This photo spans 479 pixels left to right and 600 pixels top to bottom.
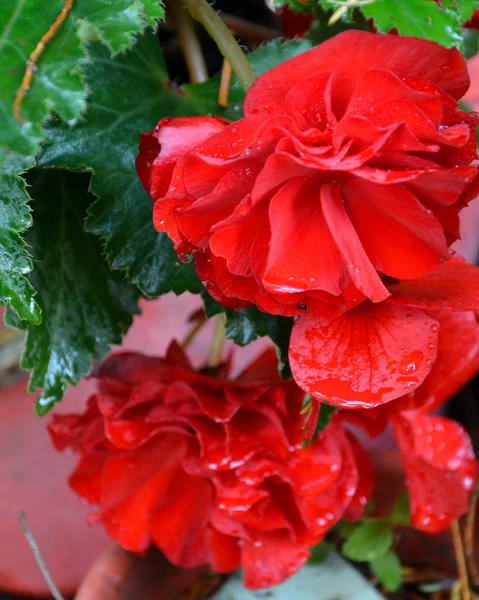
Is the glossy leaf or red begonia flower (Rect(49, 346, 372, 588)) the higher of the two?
the glossy leaf

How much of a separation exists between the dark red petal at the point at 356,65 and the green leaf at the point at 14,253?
9cm

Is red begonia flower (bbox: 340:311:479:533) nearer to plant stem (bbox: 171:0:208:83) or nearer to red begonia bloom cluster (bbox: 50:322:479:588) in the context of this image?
red begonia bloom cluster (bbox: 50:322:479:588)

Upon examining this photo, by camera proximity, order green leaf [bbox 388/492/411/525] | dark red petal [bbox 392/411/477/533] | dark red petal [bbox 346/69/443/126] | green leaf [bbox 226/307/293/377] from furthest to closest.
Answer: green leaf [bbox 388/492/411/525], dark red petal [bbox 392/411/477/533], green leaf [bbox 226/307/293/377], dark red petal [bbox 346/69/443/126]

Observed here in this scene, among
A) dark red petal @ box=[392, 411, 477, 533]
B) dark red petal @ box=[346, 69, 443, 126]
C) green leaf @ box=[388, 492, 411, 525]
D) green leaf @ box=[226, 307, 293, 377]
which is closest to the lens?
dark red petal @ box=[346, 69, 443, 126]

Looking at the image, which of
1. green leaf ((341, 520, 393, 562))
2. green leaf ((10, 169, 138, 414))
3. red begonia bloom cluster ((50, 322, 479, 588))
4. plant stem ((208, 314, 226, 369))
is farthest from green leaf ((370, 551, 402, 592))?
green leaf ((10, 169, 138, 414))

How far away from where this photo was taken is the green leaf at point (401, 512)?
0.55m

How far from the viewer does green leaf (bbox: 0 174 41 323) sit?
0.77 feet

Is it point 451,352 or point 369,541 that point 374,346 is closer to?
point 451,352

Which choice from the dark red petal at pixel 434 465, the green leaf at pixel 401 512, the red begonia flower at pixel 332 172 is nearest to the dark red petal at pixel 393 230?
the red begonia flower at pixel 332 172

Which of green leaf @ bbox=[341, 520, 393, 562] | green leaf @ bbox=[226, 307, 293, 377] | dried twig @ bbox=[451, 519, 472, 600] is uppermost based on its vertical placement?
green leaf @ bbox=[226, 307, 293, 377]

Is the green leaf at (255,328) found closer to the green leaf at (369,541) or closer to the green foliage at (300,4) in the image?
the green foliage at (300,4)

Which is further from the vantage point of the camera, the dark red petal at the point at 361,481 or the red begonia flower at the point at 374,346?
the dark red petal at the point at 361,481

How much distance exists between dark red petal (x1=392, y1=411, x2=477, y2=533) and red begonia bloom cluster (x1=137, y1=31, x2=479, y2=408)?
20cm

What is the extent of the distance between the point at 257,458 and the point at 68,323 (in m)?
0.14
